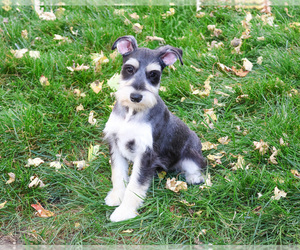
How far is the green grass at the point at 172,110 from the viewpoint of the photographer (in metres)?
4.20

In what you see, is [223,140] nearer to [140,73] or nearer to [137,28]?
[140,73]

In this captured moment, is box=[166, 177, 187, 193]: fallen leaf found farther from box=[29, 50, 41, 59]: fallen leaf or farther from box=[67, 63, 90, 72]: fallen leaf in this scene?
box=[29, 50, 41, 59]: fallen leaf

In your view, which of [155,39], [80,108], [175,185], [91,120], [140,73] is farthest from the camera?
[155,39]

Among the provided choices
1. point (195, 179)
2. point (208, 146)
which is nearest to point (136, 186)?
point (195, 179)

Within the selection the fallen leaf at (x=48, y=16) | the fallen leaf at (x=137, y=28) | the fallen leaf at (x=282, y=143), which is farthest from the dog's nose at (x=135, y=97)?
the fallen leaf at (x=48, y=16)

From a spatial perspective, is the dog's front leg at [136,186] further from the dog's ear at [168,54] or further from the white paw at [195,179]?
the dog's ear at [168,54]

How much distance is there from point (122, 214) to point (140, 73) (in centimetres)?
151

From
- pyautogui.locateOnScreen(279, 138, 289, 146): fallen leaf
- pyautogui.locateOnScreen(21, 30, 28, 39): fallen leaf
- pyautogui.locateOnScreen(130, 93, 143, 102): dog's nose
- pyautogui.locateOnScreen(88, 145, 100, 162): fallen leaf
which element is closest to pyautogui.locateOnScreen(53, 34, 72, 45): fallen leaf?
pyautogui.locateOnScreen(21, 30, 28, 39): fallen leaf

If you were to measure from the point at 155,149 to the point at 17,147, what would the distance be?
1875 mm

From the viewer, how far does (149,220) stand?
4336 mm

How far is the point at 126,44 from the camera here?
4441 mm

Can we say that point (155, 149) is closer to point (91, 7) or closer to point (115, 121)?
point (115, 121)

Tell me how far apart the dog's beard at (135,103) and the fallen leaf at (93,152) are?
1231mm

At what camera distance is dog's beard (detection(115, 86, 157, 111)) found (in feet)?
13.3
